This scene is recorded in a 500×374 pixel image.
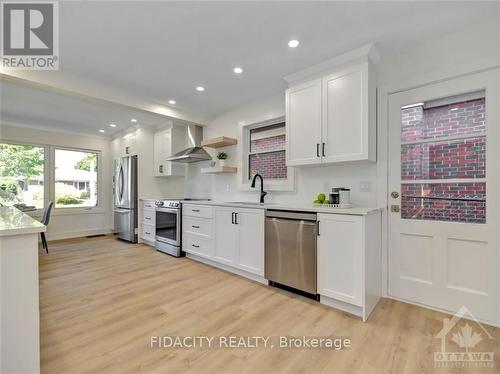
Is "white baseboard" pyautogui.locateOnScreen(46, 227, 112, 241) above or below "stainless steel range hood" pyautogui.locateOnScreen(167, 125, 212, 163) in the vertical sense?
below

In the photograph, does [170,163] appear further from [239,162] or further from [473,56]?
[473,56]

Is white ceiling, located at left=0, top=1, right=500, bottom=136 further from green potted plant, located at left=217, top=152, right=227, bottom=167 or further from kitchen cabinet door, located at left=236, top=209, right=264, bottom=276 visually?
kitchen cabinet door, located at left=236, top=209, right=264, bottom=276

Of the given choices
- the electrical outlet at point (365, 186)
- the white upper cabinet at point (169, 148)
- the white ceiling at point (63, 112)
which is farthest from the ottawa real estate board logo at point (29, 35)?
the electrical outlet at point (365, 186)

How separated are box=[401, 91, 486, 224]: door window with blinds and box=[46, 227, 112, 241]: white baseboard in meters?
6.42

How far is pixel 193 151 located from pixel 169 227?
1.39 m

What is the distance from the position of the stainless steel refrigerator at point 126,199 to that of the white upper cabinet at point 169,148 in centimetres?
50

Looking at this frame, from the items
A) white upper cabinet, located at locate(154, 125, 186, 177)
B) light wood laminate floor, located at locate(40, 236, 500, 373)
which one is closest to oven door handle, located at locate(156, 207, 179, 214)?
white upper cabinet, located at locate(154, 125, 186, 177)

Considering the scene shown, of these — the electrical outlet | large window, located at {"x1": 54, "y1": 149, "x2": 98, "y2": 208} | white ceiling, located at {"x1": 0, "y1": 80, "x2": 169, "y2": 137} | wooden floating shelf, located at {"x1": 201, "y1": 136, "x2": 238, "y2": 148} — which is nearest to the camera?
the electrical outlet

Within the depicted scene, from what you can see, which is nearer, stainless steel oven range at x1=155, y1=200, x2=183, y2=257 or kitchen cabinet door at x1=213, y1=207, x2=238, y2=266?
kitchen cabinet door at x1=213, y1=207, x2=238, y2=266

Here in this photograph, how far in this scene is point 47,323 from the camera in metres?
1.93

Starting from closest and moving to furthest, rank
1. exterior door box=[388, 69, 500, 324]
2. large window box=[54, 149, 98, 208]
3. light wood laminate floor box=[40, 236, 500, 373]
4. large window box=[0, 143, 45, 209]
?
light wood laminate floor box=[40, 236, 500, 373] → exterior door box=[388, 69, 500, 324] → large window box=[0, 143, 45, 209] → large window box=[54, 149, 98, 208]

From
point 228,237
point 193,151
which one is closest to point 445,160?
point 228,237

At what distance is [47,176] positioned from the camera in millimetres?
5168

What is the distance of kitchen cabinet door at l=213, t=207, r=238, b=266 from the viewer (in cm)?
307
